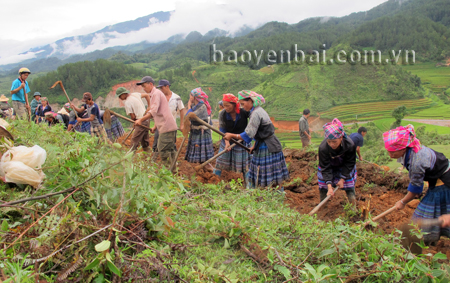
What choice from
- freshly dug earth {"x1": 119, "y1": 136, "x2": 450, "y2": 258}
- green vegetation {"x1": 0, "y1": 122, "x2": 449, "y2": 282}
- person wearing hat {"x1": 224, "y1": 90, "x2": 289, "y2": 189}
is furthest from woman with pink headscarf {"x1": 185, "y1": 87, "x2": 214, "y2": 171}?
green vegetation {"x1": 0, "y1": 122, "x2": 449, "y2": 282}

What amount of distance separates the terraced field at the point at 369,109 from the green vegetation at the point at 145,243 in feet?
52.9

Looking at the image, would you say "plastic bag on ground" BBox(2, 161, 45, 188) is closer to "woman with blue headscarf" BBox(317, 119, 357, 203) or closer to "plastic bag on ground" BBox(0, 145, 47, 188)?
"plastic bag on ground" BBox(0, 145, 47, 188)

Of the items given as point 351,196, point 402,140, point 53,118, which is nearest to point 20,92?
point 53,118

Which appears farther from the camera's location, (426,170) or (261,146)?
(261,146)

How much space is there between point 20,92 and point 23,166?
→ 19.6 ft

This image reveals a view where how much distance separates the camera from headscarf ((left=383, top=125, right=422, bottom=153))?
275 cm

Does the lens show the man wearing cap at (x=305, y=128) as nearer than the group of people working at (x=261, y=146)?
No

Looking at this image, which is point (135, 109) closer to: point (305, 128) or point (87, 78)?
point (305, 128)

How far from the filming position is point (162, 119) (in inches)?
193

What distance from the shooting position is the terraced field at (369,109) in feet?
56.6

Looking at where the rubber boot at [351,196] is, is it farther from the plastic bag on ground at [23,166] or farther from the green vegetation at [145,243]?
the plastic bag on ground at [23,166]

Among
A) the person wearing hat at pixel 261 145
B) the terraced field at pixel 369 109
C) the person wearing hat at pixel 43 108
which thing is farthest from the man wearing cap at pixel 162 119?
the terraced field at pixel 369 109

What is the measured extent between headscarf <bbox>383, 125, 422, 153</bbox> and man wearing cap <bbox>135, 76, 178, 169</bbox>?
3322 mm

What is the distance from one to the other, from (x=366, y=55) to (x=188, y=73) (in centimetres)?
1565
